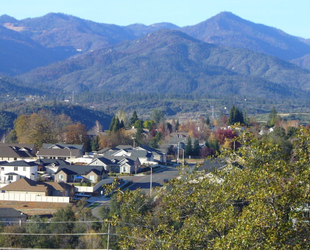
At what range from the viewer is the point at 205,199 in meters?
9.88

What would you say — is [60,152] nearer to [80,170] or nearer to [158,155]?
[158,155]

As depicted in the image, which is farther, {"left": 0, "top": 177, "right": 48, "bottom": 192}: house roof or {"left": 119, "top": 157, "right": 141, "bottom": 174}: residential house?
A: {"left": 119, "top": 157, "right": 141, "bottom": 174}: residential house

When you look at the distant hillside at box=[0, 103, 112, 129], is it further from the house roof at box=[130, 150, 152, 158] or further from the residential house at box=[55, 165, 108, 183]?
the residential house at box=[55, 165, 108, 183]

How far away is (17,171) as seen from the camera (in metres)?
43.6

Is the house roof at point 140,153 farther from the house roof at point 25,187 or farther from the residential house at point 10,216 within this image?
the residential house at point 10,216

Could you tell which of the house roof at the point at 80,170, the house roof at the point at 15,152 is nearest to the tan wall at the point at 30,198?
the house roof at the point at 80,170

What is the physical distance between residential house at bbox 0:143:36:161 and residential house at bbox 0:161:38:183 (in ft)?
27.3

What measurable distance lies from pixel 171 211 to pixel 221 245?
180 centimetres

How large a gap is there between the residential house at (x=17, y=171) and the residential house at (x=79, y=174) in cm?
206

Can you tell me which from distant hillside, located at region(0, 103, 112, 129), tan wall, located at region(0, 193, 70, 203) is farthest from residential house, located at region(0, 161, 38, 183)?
distant hillside, located at region(0, 103, 112, 129)

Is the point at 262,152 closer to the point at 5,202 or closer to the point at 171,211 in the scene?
the point at 171,211

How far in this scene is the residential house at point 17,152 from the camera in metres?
52.9

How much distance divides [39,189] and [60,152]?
63.1 feet

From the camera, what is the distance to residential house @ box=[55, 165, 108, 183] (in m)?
42.5
